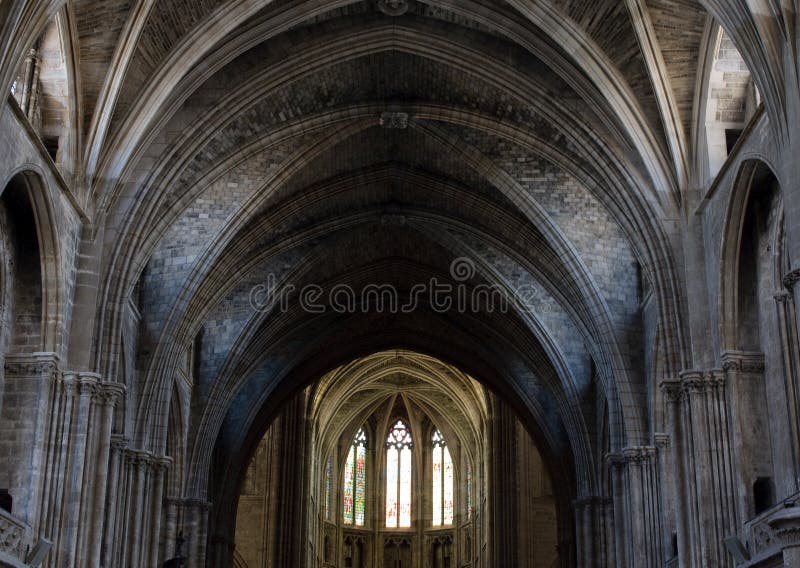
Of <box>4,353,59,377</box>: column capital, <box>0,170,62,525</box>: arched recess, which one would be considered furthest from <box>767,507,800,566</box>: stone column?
<box>4,353,59,377</box>: column capital

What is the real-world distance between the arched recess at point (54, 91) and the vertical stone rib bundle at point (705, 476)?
10.8 metres

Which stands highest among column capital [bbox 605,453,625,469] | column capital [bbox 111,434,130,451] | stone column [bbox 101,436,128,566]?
column capital [bbox 605,453,625,469]

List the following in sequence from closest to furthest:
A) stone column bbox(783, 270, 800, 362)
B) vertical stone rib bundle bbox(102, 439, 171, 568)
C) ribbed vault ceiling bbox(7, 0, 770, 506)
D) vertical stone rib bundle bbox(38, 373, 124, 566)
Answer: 1. stone column bbox(783, 270, 800, 362)
2. vertical stone rib bundle bbox(38, 373, 124, 566)
3. ribbed vault ceiling bbox(7, 0, 770, 506)
4. vertical stone rib bundle bbox(102, 439, 171, 568)

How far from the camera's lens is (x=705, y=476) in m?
18.1

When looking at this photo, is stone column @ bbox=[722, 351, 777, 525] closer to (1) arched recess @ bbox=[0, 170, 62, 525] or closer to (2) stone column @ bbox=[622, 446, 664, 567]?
(2) stone column @ bbox=[622, 446, 664, 567]

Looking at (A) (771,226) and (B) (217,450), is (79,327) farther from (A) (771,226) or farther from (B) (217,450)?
(B) (217,450)

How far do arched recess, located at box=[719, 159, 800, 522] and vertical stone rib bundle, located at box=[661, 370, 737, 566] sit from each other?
239mm

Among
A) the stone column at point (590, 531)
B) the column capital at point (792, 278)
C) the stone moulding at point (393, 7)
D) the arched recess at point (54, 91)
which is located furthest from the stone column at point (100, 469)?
the stone column at point (590, 531)

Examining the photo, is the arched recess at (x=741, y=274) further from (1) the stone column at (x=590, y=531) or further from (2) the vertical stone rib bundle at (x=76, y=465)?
(1) the stone column at (x=590, y=531)

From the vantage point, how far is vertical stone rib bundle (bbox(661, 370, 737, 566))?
17891 millimetres

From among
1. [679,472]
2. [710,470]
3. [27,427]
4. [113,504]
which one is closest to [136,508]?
[113,504]

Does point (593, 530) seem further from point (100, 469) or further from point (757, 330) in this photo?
point (100, 469)

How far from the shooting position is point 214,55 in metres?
20.6

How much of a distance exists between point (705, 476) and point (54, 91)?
39.7 ft
